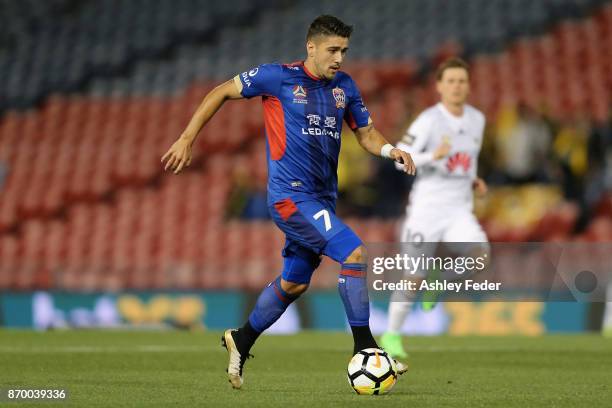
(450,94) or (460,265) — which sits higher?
(450,94)

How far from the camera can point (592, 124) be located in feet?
57.5

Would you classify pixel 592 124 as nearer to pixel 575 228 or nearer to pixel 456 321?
pixel 575 228

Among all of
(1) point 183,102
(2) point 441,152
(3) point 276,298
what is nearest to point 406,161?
(3) point 276,298

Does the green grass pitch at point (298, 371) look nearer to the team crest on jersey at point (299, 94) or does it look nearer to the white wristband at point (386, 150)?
the white wristband at point (386, 150)

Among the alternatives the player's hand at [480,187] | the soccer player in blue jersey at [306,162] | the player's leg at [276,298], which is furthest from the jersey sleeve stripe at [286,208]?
the player's hand at [480,187]

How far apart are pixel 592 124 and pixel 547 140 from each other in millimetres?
1027

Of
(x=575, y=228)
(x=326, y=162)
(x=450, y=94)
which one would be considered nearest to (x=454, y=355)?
(x=450, y=94)

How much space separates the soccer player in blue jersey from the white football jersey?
8.81 feet

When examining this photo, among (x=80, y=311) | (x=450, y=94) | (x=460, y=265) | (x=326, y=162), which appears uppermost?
(x=450, y=94)

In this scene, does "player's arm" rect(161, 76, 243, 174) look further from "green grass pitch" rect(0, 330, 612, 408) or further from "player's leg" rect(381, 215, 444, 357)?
"player's leg" rect(381, 215, 444, 357)

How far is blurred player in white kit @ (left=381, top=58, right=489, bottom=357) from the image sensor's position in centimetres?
1013

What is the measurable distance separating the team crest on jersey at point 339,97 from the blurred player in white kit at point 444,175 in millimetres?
2711

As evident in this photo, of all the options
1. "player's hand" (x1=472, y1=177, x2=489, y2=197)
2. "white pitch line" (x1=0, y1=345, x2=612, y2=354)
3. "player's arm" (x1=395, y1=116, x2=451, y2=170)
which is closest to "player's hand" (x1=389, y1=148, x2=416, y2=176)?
"player's arm" (x1=395, y1=116, x2=451, y2=170)

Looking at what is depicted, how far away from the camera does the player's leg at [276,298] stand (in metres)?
7.37
